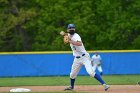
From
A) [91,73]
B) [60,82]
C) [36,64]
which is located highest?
[91,73]

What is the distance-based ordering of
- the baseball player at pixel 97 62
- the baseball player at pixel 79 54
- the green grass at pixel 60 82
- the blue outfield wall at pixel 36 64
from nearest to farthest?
the baseball player at pixel 79 54, the green grass at pixel 60 82, the baseball player at pixel 97 62, the blue outfield wall at pixel 36 64

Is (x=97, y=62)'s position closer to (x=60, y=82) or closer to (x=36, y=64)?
(x=36, y=64)

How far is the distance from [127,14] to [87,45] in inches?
161

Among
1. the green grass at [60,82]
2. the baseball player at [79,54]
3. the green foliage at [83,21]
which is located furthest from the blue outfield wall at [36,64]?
the baseball player at [79,54]

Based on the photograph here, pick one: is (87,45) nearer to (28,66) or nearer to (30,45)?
(30,45)

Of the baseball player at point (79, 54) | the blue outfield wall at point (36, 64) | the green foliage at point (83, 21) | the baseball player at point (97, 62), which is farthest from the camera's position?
the green foliage at point (83, 21)

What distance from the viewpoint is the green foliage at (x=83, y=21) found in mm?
36438

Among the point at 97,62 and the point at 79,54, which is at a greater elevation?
the point at 79,54

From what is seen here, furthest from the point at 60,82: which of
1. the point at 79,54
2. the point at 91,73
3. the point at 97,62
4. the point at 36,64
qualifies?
the point at 36,64

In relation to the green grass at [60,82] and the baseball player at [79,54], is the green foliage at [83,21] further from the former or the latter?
the baseball player at [79,54]

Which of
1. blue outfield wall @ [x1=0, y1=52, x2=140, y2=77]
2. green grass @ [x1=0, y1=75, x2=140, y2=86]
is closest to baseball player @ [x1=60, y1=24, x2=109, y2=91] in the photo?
green grass @ [x1=0, y1=75, x2=140, y2=86]

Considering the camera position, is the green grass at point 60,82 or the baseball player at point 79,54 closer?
the baseball player at point 79,54

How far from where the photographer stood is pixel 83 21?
36.3 m

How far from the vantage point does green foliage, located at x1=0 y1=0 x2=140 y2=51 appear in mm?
36438
